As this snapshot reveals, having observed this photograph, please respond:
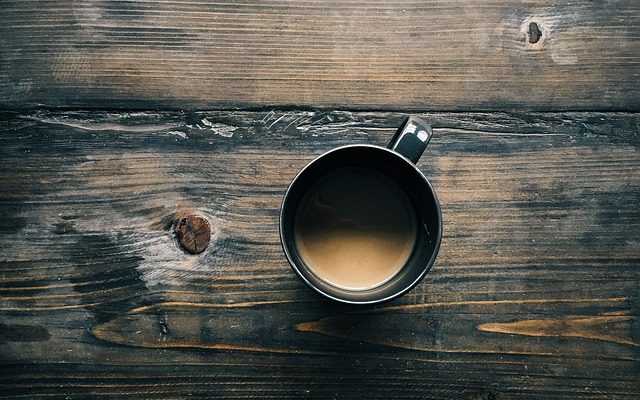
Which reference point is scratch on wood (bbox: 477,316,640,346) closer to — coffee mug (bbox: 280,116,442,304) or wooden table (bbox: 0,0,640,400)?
wooden table (bbox: 0,0,640,400)

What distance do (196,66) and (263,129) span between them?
0.38ft

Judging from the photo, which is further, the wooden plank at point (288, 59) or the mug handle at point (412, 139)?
the wooden plank at point (288, 59)

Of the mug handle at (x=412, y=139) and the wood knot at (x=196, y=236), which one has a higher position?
the mug handle at (x=412, y=139)

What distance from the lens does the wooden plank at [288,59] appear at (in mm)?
833

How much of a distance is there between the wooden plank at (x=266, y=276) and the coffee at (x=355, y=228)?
5 centimetres

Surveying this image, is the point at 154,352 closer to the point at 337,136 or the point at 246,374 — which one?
Result: the point at 246,374

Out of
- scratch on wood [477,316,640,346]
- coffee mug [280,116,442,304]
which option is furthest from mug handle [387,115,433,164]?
scratch on wood [477,316,640,346]

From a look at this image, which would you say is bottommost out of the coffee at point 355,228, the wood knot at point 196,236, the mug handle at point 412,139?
the wood knot at point 196,236

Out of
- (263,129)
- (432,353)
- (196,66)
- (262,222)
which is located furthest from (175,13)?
(432,353)

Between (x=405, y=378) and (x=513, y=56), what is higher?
(x=513, y=56)

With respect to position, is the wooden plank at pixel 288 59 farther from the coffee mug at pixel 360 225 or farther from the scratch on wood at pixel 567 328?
the scratch on wood at pixel 567 328

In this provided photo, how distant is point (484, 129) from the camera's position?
2.75ft

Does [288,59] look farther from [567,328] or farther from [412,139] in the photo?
[567,328]

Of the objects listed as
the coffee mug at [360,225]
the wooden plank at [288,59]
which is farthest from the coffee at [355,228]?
the wooden plank at [288,59]
